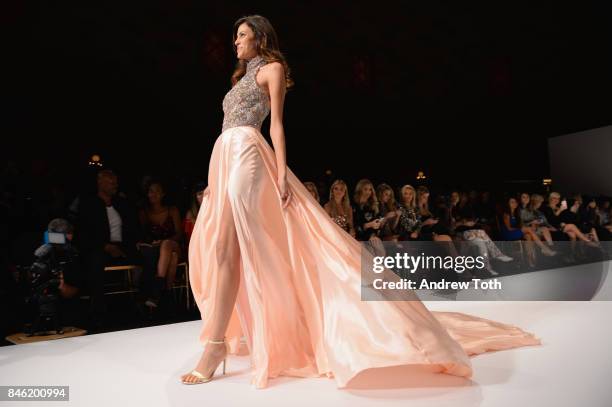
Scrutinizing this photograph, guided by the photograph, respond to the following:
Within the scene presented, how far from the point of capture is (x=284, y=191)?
5.74 ft

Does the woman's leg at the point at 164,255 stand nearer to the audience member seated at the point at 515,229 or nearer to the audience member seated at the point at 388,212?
the audience member seated at the point at 388,212

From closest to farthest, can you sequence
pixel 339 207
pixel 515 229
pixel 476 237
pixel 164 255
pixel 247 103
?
pixel 247 103, pixel 164 255, pixel 339 207, pixel 476 237, pixel 515 229

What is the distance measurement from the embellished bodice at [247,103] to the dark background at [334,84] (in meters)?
2.40

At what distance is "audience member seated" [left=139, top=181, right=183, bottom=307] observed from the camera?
11.2ft

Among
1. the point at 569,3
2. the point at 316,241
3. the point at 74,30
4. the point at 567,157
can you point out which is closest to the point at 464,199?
the point at 567,157

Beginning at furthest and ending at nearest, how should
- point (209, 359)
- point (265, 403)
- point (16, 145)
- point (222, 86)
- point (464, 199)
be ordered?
point (464, 199)
point (222, 86)
point (16, 145)
point (209, 359)
point (265, 403)

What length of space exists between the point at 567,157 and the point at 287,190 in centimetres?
550

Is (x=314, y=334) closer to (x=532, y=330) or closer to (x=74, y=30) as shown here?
(x=532, y=330)

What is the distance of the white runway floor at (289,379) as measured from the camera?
145 cm

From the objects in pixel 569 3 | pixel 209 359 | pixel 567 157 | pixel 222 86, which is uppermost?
pixel 569 3

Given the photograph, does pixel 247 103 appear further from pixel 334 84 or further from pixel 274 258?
pixel 334 84

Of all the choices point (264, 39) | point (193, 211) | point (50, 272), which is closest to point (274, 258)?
point (264, 39)

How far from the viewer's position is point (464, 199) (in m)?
4.99

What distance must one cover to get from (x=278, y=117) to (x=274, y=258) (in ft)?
1.78
